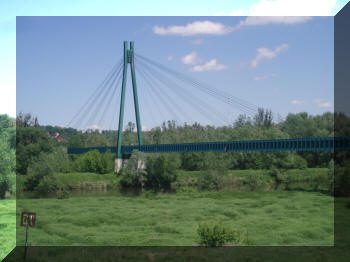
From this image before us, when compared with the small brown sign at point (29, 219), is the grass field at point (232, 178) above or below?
below

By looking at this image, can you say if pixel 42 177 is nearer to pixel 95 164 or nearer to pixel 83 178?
pixel 83 178

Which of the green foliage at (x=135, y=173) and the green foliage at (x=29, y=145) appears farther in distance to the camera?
the green foliage at (x=29, y=145)

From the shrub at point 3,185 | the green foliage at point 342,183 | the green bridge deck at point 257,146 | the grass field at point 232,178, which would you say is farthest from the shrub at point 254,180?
the shrub at point 3,185

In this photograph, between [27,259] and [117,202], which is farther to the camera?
[117,202]

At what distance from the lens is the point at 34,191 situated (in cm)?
4400

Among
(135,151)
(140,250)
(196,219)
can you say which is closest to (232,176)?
(135,151)

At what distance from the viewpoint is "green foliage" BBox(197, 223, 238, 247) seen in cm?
1714

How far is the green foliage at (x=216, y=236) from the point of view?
1714cm

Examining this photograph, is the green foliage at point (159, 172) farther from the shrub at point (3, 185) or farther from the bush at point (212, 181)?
the shrub at point (3, 185)

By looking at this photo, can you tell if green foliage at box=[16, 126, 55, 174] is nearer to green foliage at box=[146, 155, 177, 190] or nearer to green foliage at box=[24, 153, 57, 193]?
green foliage at box=[24, 153, 57, 193]

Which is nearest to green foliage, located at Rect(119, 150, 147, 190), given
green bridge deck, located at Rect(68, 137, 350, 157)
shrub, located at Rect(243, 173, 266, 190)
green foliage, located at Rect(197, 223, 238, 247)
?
green bridge deck, located at Rect(68, 137, 350, 157)

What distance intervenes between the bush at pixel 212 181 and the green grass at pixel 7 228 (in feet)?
69.0

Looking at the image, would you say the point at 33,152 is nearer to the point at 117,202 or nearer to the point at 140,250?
the point at 117,202

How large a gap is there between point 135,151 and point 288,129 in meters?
25.9
